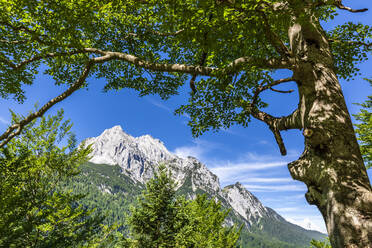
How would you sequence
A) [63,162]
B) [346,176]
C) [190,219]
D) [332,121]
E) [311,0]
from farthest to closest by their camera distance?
1. [190,219]
2. [63,162]
3. [311,0]
4. [332,121]
5. [346,176]

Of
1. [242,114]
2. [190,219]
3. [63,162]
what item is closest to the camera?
[242,114]

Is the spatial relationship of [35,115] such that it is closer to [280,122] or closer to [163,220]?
[280,122]

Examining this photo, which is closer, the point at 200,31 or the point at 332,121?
the point at 332,121

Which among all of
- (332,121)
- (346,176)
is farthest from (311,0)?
(346,176)

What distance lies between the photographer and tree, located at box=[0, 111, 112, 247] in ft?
31.6

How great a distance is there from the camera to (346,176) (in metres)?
2.66

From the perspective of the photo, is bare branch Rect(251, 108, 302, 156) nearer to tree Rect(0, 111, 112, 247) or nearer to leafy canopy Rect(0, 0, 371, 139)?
leafy canopy Rect(0, 0, 371, 139)

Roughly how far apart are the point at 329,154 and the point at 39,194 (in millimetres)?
14017

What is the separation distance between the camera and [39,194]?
10.9 meters

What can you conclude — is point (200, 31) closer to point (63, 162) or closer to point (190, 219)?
point (63, 162)

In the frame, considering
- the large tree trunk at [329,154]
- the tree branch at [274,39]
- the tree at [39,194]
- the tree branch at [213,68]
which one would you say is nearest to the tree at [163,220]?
the tree at [39,194]

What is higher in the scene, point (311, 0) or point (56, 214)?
point (311, 0)

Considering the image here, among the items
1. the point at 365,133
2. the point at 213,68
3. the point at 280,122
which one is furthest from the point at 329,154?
the point at 365,133

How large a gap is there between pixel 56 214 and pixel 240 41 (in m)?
12.5
